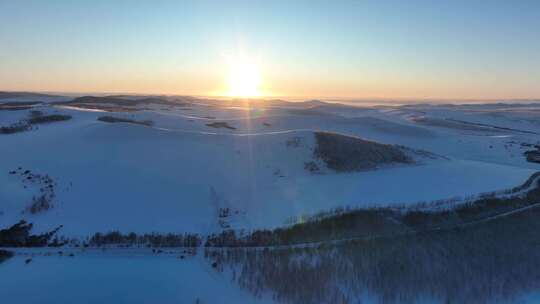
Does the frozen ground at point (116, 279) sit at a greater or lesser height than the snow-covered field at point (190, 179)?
lesser

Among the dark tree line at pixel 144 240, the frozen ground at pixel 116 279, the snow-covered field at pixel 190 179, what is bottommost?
the frozen ground at pixel 116 279

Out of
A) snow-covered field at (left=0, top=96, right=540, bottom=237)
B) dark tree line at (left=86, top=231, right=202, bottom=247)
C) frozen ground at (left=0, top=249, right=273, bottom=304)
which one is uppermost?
snow-covered field at (left=0, top=96, right=540, bottom=237)

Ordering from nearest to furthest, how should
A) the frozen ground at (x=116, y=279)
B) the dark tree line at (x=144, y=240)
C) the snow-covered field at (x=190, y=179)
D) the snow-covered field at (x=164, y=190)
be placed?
the frozen ground at (x=116, y=279), the snow-covered field at (x=164, y=190), the dark tree line at (x=144, y=240), the snow-covered field at (x=190, y=179)

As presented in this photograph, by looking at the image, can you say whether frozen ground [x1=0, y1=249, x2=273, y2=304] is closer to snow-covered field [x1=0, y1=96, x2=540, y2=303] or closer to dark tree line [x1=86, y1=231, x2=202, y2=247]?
snow-covered field [x1=0, y1=96, x2=540, y2=303]

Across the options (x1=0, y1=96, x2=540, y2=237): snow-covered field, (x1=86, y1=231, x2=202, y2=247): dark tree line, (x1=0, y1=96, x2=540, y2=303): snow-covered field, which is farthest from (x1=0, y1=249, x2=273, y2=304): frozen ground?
(x1=0, y1=96, x2=540, y2=237): snow-covered field

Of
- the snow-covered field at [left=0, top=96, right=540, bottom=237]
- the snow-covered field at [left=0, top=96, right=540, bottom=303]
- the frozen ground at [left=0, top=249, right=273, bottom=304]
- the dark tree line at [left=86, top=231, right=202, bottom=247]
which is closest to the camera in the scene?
the frozen ground at [left=0, top=249, right=273, bottom=304]

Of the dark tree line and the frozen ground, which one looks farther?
the dark tree line

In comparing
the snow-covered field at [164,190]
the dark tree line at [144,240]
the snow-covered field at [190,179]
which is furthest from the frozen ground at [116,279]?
the snow-covered field at [190,179]

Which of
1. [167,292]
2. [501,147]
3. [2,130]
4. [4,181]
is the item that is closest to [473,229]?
[167,292]

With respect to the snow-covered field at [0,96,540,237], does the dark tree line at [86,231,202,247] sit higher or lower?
lower

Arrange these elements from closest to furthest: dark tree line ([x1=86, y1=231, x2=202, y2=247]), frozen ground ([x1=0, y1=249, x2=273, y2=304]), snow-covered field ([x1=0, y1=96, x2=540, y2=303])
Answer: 1. frozen ground ([x1=0, y1=249, x2=273, y2=304])
2. snow-covered field ([x1=0, y1=96, x2=540, y2=303])
3. dark tree line ([x1=86, y1=231, x2=202, y2=247])

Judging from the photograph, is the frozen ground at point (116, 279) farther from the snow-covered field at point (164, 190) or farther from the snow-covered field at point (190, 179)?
the snow-covered field at point (190, 179)
